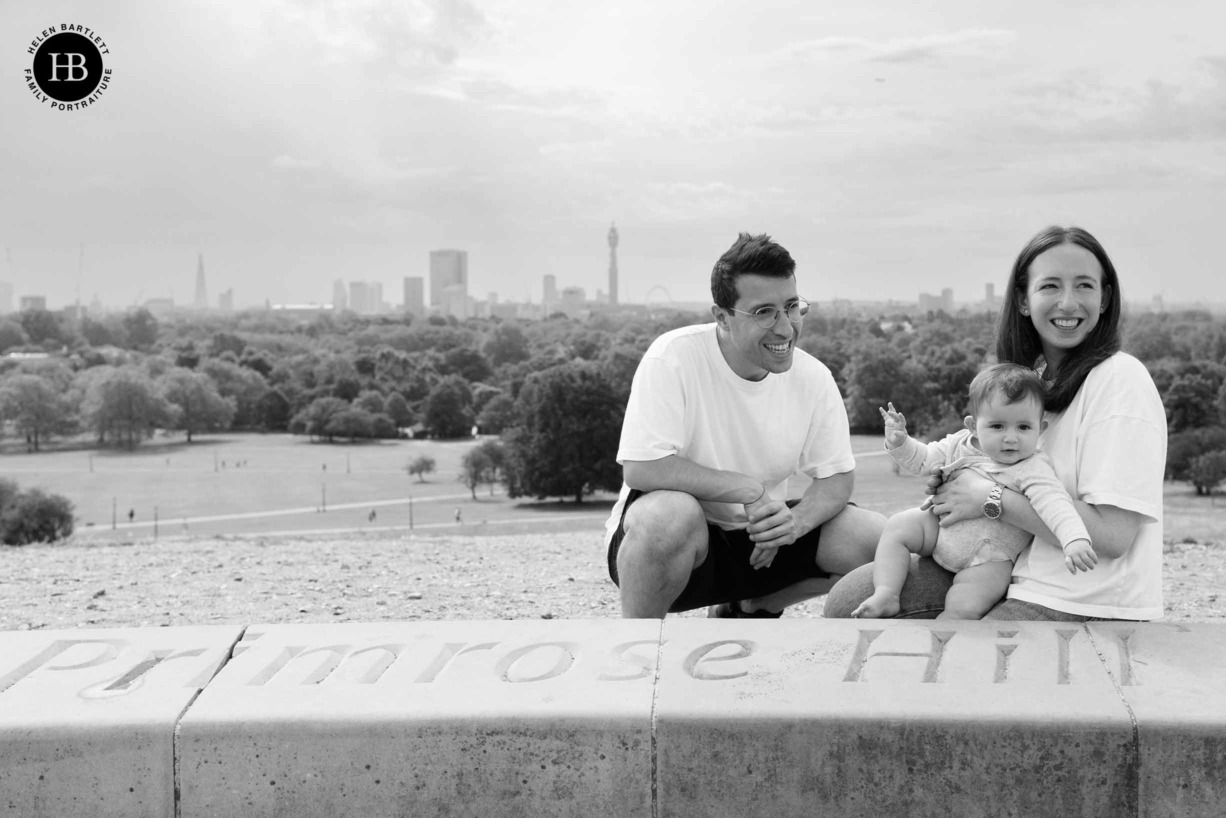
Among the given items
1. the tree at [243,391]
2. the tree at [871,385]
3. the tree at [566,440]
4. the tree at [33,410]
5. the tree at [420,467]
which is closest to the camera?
the tree at [566,440]

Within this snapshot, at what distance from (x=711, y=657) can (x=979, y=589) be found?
1.02m

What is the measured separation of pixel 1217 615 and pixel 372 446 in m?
73.3

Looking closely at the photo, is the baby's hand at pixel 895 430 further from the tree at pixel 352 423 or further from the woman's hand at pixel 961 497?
the tree at pixel 352 423

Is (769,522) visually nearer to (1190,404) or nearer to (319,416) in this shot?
(1190,404)

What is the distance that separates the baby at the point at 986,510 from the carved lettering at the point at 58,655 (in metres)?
2.65

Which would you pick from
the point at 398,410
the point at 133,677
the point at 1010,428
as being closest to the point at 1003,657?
the point at 1010,428

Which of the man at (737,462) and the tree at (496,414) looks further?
the tree at (496,414)

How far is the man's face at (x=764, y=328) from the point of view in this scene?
5.01m

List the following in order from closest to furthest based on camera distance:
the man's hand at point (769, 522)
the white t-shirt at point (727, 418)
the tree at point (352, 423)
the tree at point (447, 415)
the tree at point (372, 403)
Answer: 1. the man's hand at point (769, 522)
2. the white t-shirt at point (727, 418)
3. the tree at point (352, 423)
4. the tree at point (447, 415)
5. the tree at point (372, 403)

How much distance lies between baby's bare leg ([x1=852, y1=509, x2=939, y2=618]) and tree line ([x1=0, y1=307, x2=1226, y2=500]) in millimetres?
45631

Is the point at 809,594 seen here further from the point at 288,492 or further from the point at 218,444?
the point at 218,444

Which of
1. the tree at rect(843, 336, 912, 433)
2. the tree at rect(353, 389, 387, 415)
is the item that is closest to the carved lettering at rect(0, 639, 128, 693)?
the tree at rect(843, 336, 912, 433)

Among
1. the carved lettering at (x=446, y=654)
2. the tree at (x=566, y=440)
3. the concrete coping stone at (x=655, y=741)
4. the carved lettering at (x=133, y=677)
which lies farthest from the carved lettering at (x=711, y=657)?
the tree at (x=566, y=440)

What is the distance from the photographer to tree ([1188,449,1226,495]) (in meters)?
48.5
